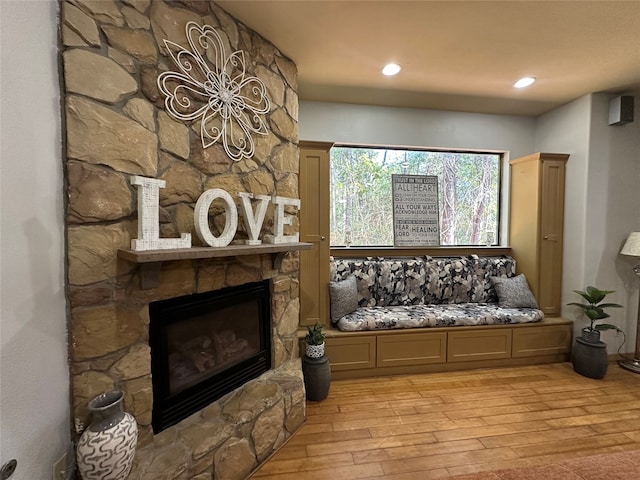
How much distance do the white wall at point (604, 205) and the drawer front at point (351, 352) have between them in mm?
2302

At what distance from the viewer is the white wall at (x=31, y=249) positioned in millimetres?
1048

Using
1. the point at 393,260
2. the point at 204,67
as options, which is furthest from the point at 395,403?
the point at 204,67

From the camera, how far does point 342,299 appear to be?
284 cm

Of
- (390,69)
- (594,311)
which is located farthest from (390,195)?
(594,311)

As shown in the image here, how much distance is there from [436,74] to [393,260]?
192 centimetres

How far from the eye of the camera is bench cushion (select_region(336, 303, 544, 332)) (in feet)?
9.04

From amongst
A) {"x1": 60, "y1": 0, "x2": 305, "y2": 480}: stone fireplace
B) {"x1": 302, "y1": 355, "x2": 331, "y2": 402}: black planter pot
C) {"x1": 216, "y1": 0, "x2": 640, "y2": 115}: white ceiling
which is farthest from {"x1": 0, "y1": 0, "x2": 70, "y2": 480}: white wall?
{"x1": 302, "y1": 355, "x2": 331, "y2": 402}: black planter pot

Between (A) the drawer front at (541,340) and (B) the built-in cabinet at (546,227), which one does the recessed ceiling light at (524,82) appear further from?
(A) the drawer front at (541,340)

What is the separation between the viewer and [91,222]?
4.11ft

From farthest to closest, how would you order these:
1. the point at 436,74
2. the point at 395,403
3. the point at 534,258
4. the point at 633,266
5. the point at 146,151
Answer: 1. the point at 534,258
2. the point at 633,266
3. the point at 436,74
4. the point at 395,403
5. the point at 146,151

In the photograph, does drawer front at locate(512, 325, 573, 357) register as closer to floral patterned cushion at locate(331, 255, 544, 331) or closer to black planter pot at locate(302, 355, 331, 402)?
floral patterned cushion at locate(331, 255, 544, 331)

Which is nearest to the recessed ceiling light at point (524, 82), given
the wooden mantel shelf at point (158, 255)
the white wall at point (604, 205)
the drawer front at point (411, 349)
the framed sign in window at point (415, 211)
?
the white wall at point (604, 205)

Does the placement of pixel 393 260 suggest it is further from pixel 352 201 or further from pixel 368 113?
pixel 368 113

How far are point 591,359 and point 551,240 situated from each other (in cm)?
123
